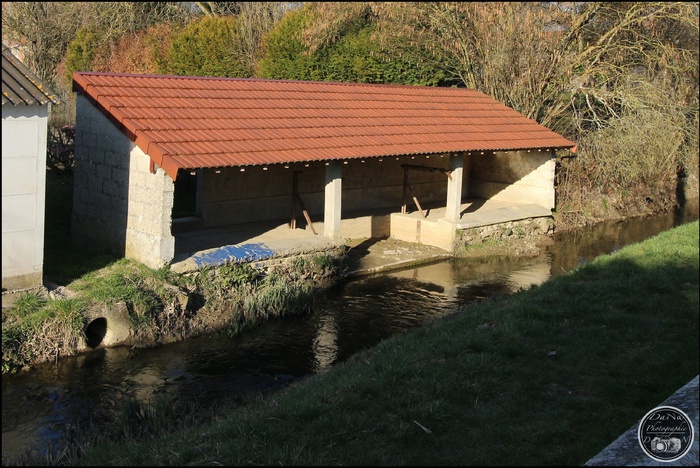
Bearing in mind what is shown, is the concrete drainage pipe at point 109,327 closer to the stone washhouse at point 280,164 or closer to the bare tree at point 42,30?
the stone washhouse at point 280,164

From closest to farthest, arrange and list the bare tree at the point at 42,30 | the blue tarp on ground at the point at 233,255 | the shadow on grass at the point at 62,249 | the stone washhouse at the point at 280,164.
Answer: the shadow on grass at the point at 62,249, the blue tarp on ground at the point at 233,255, the stone washhouse at the point at 280,164, the bare tree at the point at 42,30

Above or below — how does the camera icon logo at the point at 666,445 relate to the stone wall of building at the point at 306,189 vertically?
below

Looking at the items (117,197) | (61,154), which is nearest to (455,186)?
(117,197)

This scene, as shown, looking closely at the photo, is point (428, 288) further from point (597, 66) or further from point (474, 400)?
point (597, 66)

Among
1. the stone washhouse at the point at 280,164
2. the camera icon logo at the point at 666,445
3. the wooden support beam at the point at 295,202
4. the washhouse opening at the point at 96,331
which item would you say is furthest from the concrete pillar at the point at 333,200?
the camera icon logo at the point at 666,445

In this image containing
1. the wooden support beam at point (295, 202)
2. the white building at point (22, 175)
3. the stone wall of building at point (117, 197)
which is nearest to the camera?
the white building at point (22, 175)

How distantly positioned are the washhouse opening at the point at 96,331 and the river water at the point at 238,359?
27cm

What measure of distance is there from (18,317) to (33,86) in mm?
2888

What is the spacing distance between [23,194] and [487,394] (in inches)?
254

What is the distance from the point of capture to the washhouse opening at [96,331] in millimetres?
10109

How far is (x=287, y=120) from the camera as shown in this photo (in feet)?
46.1

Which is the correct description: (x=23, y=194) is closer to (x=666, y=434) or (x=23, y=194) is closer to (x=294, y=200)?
(x=294, y=200)

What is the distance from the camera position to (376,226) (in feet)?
54.0

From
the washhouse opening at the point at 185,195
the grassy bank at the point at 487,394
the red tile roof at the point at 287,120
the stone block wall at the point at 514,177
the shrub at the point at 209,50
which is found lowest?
the grassy bank at the point at 487,394
